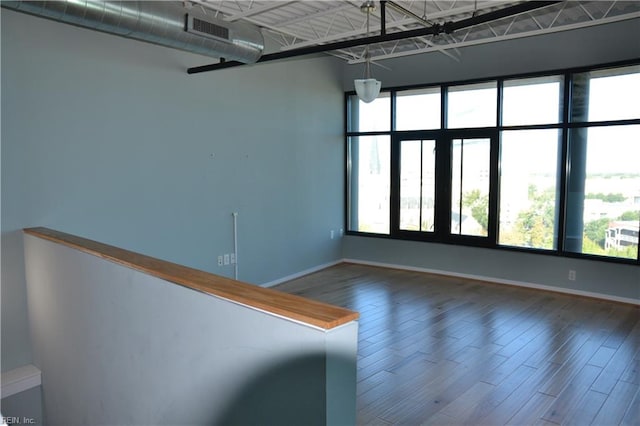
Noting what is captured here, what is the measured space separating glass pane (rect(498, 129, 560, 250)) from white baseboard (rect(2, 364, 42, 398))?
5.71 m

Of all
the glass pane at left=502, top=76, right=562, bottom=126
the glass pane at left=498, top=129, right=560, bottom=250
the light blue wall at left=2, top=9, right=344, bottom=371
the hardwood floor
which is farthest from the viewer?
the glass pane at left=498, top=129, right=560, bottom=250

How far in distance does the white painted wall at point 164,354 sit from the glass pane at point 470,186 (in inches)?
206

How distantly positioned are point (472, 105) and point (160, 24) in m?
4.50

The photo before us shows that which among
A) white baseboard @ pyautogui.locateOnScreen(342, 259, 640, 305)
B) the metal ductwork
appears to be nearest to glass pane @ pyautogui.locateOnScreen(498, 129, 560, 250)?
white baseboard @ pyautogui.locateOnScreen(342, 259, 640, 305)

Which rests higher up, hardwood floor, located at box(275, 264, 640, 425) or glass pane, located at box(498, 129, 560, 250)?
glass pane, located at box(498, 129, 560, 250)

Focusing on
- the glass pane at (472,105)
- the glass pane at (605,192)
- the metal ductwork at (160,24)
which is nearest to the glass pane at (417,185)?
the glass pane at (472,105)

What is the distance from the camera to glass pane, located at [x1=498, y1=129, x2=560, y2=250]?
19.5 feet

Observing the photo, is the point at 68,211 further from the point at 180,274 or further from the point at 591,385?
the point at 591,385

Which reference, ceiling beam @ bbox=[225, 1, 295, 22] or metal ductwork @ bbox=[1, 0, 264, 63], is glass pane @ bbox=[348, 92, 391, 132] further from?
metal ductwork @ bbox=[1, 0, 264, 63]

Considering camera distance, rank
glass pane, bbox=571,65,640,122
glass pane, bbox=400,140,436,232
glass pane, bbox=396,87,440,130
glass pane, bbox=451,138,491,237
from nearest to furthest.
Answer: glass pane, bbox=571,65,640,122 < glass pane, bbox=451,138,491,237 < glass pane, bbox=396,87,440,130 < glass pane, bbox=400,140,436,232

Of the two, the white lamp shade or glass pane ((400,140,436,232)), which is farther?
glass pane ((400,140,436,232))

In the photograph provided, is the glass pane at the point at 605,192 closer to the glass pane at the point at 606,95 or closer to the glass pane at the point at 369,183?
the glass pane at the point at 606,95

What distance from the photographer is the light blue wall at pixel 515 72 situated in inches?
212

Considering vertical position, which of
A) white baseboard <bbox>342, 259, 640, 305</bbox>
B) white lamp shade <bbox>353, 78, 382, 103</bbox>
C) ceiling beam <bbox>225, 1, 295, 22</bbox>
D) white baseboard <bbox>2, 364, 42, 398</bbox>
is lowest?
white baseboard <bbox>2, 364, 42, 398</bbox>
